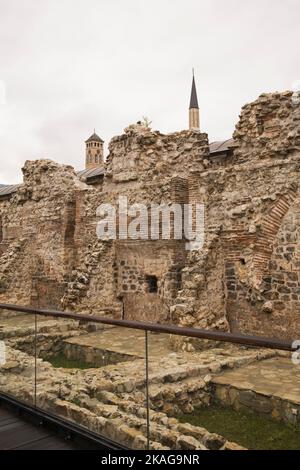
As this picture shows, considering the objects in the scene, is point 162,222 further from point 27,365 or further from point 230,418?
point 230,418

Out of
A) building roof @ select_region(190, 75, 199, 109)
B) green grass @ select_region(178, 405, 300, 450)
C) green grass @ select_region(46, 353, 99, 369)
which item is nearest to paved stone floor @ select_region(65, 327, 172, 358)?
green grass @ select_region(46, 353, 99, 369)

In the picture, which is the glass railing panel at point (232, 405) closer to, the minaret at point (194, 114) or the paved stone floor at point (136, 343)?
the paved stone floor at point (136, 343)

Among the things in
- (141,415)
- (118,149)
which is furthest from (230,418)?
(118,149)

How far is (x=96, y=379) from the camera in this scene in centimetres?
513

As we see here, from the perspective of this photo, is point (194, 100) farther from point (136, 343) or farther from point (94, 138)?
point (136, 343)

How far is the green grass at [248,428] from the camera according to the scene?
Result: 10.4ft

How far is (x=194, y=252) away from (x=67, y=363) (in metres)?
4.66

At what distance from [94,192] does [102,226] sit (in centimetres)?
162

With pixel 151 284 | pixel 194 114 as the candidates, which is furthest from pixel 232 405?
pixel 194 114

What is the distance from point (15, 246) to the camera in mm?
14977

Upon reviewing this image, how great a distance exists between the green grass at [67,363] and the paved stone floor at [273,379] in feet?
5.80

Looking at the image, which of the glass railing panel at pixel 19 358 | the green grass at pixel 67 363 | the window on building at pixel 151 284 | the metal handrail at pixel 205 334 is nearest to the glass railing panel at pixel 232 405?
the metal handrail at pixel 205 334

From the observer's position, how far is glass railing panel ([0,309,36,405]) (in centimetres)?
463

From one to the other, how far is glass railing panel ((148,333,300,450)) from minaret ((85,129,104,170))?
55625mm
